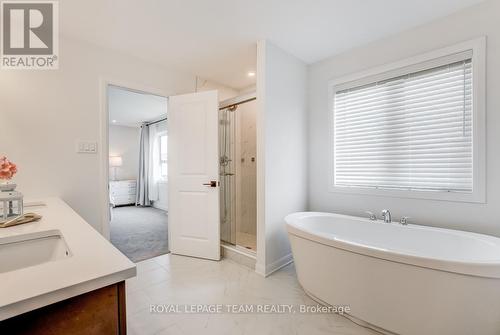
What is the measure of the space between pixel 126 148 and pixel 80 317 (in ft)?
23.5

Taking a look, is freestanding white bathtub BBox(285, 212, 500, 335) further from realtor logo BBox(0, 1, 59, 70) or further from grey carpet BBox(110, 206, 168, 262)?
realtor logo BBox(0, 1, 59, 70)

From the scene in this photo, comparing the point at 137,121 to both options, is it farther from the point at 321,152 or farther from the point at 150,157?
the point at 321,152

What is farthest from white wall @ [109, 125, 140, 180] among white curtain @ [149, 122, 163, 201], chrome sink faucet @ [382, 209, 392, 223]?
chrome sink faucet @ [382, 209, 392, 223]

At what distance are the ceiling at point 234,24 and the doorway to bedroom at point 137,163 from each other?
2.06 m

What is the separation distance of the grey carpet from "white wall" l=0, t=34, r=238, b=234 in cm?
83

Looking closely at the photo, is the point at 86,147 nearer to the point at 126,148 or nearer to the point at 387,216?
the point at 387,216

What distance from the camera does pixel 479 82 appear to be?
1.85m

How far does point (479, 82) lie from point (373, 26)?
980 millimetres

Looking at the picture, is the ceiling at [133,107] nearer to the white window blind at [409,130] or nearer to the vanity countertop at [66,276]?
the white window blind at [409,130]

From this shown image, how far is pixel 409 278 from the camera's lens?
1.39 metres

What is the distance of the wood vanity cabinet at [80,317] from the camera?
1.94ft

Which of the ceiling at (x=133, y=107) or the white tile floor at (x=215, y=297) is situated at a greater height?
the ceiling at (x=133, y=107)

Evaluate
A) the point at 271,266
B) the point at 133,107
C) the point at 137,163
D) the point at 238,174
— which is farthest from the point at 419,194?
the point at 137,163

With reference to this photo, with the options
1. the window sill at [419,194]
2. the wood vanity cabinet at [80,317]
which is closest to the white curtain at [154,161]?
the window sill at [419,194]
